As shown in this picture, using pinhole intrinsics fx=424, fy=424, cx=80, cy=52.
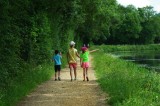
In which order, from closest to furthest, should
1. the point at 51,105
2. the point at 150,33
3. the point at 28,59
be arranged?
the point at 51,105
the point at 28,59
the point at 150,33

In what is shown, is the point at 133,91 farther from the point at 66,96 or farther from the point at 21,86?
the point at 21,86

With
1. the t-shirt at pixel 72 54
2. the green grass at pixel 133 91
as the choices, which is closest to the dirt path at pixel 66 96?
the green grass at pixel 133 91

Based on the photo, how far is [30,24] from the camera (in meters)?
22.7

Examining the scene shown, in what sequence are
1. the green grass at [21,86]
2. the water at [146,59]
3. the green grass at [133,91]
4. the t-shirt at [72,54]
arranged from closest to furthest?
the green grass at [133,91] < the green grass at [21,86] < the t-shirt at [72,54] < the water at [146,59]

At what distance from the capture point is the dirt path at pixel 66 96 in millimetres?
13898

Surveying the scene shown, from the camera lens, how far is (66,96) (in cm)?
1550

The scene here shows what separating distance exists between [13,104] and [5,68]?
214 centimetres

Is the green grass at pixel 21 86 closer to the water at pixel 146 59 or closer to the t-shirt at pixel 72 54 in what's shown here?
the t-shirt at pixel 72 54

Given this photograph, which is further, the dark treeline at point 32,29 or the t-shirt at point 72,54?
the t-shirt at point 72,54

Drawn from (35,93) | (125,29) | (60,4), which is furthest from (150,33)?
(35,93)

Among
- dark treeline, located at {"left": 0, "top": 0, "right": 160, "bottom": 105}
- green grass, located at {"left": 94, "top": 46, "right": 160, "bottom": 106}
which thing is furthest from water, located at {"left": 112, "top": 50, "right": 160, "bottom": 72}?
green grass, located at {"left": 94, "top": 46, "right": 160, "bottom": 106}

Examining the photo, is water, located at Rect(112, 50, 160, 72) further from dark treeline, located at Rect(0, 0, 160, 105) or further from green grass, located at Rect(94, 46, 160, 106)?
green grass, located at Rect(94, 46, 160, 106)

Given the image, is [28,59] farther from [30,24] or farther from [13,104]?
[13,104]

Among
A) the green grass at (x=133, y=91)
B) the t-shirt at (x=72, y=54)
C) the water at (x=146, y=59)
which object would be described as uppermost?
the t-shirt at (x=72, y=54)
